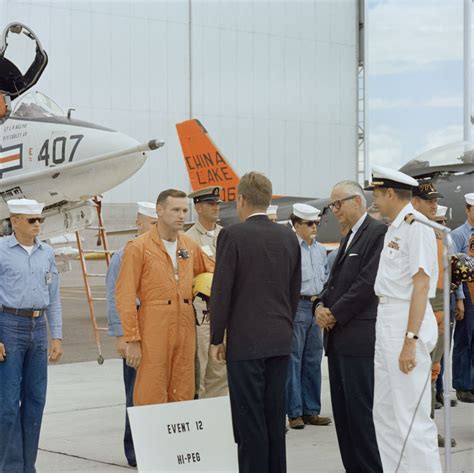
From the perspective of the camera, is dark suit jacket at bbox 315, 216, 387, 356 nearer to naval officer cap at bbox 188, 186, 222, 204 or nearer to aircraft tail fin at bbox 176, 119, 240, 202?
naval officer cap at bbox 188, 186, 222, 204

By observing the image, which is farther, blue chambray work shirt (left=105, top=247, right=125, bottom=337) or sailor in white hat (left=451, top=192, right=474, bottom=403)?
sailor in white hat (left=451, top=192, right=474, bottom=403)

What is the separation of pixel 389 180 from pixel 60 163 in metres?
9.57

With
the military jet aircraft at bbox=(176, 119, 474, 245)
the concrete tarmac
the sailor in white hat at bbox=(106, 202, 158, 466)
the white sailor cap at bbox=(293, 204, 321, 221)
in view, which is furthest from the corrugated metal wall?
the sailor in white hat at bbox=(106, 202, 158, 466)

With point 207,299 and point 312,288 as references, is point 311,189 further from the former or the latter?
point 207,299

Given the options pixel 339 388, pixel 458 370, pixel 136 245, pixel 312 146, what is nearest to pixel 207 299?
pixel 136 245

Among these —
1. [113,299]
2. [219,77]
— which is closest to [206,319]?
[113,299]

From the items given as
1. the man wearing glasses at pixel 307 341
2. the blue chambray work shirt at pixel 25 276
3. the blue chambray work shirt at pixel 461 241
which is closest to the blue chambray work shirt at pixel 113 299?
the blue chambray work shirt at pixel 25 276

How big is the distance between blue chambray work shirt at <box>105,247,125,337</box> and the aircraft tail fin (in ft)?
50.0

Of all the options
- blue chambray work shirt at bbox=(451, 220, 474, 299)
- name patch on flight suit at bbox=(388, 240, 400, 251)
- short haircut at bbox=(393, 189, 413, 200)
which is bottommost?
blue chambray work shirt at bbox=(451, 220, 474, 299)

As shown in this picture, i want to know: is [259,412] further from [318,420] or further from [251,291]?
[318,420]

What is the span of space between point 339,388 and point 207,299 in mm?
994

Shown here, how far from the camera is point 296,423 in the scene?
311 inches

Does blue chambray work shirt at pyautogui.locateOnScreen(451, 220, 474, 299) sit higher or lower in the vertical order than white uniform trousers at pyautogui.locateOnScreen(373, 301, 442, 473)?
higher

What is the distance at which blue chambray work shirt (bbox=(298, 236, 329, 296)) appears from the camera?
8.30 metres
